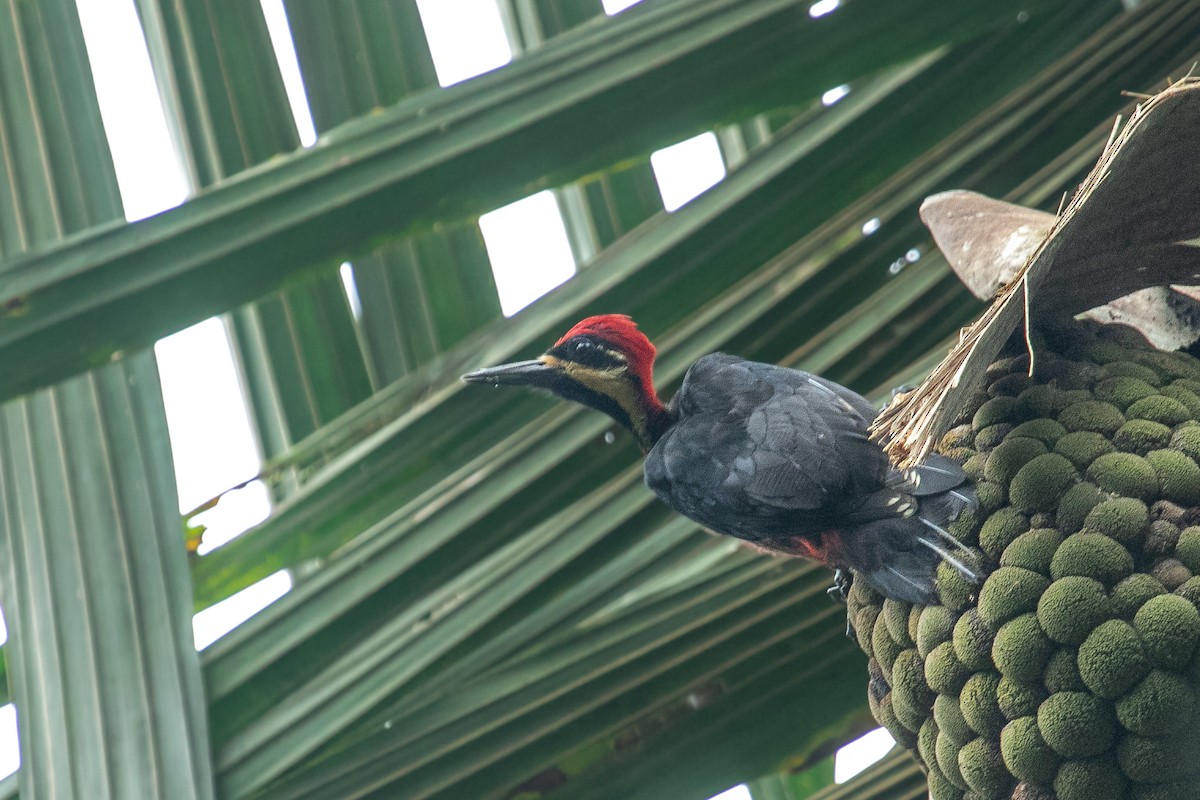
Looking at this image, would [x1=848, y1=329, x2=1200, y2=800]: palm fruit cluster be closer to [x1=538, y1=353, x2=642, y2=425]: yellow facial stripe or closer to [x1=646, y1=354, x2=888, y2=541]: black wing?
[x1=646, y1=354, x2=888, y2=541]: black wing

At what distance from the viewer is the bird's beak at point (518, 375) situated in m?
1.85

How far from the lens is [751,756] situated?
→ 1.81 m

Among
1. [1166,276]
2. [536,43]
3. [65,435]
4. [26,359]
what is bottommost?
[1166,276]

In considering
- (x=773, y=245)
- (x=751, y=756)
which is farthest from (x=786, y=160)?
(x=751, y=756)

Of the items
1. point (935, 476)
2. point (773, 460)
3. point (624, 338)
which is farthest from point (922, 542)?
point (624, 338)

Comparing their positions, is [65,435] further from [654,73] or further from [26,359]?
[654,73]

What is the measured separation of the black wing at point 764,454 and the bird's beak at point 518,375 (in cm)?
18

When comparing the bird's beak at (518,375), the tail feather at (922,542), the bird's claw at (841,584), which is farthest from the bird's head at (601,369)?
the tail feather at (922,542)

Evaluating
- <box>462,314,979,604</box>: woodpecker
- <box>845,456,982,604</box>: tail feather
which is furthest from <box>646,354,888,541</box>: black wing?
<box>845,456,982,604</box>: tail feather

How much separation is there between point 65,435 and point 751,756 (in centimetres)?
99

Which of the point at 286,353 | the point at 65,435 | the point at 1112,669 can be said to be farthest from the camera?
the point at 286,353

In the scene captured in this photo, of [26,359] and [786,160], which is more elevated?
[786,160]

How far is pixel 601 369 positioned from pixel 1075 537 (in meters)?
0.81

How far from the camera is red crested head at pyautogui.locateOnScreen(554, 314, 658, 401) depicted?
191 centimetres
